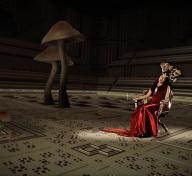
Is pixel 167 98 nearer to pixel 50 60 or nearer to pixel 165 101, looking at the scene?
pixel 165 101

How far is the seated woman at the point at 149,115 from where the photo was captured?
2.10 m

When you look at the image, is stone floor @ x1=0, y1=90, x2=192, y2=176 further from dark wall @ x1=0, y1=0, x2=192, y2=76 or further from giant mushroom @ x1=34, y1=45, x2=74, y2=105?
dark wall @ x1=0, y1=0, x2=192, y2=76

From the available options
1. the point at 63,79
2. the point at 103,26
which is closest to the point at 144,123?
the point at 63,79

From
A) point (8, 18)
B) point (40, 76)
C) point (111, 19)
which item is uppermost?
point (111, 19)

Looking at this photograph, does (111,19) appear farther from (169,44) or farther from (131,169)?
(131,169)

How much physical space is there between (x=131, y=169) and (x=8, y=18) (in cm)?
828

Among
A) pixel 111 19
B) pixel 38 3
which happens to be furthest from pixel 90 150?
pixel 111 19

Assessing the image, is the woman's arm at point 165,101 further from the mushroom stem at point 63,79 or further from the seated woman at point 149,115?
the mushroom stem at point 63,79

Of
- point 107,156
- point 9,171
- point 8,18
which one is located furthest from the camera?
point 8,18

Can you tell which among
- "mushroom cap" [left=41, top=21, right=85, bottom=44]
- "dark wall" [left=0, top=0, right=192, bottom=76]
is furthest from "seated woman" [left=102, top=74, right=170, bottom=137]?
"dark wall" [left=0, top=0, right=192, bottom=76]

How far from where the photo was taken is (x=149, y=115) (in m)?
2.13

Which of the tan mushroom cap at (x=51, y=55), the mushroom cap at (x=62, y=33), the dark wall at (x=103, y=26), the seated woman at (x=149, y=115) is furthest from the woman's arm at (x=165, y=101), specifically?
the dark wall at (x=103, y=26)

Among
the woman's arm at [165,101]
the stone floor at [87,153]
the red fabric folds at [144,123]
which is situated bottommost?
the stone floor at [87,153]

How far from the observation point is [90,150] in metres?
1.60
